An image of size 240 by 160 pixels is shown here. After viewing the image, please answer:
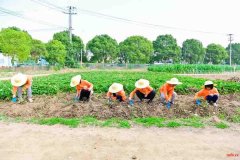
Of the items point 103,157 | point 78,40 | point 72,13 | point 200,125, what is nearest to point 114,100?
point 200,125

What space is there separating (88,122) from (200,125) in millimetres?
2803

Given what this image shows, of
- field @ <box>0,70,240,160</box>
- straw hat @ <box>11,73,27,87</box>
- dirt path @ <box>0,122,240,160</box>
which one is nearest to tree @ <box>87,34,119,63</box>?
field @ <box>0,70,240,160</box>

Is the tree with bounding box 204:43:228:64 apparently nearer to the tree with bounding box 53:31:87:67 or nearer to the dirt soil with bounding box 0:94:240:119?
the tree with bounding box 53:31:87:67

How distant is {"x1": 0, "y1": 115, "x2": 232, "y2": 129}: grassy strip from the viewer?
26.2 feet

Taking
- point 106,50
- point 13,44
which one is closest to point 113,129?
point 13,44

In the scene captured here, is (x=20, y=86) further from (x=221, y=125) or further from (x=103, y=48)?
(x=103, y=48)

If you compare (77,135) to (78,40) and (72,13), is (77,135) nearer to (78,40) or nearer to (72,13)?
(72,13)

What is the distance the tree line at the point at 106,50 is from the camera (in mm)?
39000

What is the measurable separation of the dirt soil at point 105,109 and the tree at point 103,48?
5213 centimetres

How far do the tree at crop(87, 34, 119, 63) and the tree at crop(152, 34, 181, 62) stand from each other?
1127cm

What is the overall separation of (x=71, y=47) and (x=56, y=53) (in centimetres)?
316

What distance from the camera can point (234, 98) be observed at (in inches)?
479

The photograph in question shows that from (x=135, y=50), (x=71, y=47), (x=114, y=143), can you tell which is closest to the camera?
(x=114, y=143)

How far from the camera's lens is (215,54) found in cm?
8062
